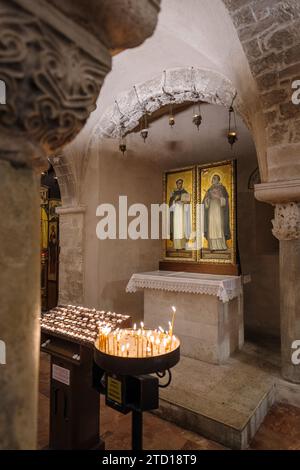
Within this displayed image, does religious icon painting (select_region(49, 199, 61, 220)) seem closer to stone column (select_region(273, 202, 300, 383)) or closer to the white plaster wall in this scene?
the white plaster wall

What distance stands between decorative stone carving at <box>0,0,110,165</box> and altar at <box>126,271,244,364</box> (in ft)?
11.1

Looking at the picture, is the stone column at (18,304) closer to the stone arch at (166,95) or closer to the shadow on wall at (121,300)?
the stone arch at (166,95)

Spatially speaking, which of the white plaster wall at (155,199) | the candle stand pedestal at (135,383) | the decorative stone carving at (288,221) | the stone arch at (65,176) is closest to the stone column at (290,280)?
the decorative stone carving at (288,221)

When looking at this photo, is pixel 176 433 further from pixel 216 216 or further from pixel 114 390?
pixel 216 216

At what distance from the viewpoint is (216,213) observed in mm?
4879

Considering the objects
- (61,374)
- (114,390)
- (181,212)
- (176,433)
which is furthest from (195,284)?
(114,390)

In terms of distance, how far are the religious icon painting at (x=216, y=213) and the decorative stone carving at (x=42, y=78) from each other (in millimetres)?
3936

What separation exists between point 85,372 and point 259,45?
349 centimetres

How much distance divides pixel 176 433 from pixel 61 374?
130 cm

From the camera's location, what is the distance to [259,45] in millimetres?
3115

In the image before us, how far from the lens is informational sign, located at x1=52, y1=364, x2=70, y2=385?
2500mm

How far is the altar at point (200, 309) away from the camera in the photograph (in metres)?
4.17

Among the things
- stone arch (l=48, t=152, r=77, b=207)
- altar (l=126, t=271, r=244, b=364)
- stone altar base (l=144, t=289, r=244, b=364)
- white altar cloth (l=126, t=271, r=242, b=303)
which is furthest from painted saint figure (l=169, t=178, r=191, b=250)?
stone arch (l=48, t=152, r=77, b=207)

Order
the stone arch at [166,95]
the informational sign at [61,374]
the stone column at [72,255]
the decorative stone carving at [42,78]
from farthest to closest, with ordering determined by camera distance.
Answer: the stone column at [72,255] < the stone arch at [166,95] < the informational sign at [61,374] < the decorative stone carving at [42,78]
